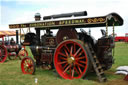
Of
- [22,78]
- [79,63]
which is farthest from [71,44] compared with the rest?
[22,78]

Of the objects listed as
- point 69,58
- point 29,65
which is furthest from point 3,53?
point 69,58

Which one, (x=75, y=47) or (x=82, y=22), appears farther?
(x=75, y=47)

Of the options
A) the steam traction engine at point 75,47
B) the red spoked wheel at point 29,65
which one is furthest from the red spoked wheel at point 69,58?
the red spoked wheel at point 29,65

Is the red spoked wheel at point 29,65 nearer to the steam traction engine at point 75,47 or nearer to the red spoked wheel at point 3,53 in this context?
the steam traction engine at point 75,47

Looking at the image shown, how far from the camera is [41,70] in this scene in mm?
7777

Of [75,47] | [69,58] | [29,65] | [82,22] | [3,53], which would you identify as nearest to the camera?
[82,22]

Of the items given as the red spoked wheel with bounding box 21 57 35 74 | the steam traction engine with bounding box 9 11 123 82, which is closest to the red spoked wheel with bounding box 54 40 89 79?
the steam traction engine with bounding box 9 11 123 82

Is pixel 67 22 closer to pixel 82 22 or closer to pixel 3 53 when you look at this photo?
pixel 82 22

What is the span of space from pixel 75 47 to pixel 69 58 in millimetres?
470

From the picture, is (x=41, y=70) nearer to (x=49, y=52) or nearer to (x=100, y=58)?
(x=49, y=52)

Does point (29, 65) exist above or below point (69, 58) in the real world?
below

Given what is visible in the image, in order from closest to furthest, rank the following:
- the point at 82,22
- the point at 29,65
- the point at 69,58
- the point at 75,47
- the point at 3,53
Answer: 1. the point at 82,22
2. the point at 69,58
3. the point at 75,47
4. the point at 29,65
5. the point at 3,53

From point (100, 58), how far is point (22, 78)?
2.97 metres

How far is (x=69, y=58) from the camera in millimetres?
5887
